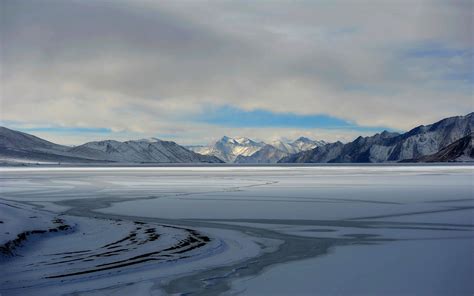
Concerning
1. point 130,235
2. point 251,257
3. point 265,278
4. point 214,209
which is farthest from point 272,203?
point 265,278

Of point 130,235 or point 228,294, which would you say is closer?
point 228,294

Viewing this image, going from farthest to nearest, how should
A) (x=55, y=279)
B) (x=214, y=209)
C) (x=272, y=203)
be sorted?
(x=272, y=203) < (x=214, y=209) < (x=55, y=279)

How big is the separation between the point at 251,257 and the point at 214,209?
1120cm

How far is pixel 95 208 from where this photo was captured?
2477cm

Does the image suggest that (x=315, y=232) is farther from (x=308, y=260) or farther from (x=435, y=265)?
(x=435, y=265)

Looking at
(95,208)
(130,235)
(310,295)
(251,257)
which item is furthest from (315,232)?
(95,208)

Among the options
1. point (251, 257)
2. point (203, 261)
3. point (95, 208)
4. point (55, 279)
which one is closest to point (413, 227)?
point (251, 257)

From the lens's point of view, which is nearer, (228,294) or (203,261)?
(228,294)

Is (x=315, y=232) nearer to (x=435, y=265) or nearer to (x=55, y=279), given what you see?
(x=435, y=265)

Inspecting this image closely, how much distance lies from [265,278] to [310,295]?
1443 millimetres

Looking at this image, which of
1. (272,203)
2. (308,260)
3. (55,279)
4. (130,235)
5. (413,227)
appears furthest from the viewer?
(272,203)

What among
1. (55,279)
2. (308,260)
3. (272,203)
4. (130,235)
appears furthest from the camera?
(272,203)

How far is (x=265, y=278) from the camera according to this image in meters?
10.3

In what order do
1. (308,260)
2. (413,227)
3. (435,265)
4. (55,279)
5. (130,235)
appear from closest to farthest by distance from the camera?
(55,279) < (435,265) < (308,260) < (130,235) < (413,227)
